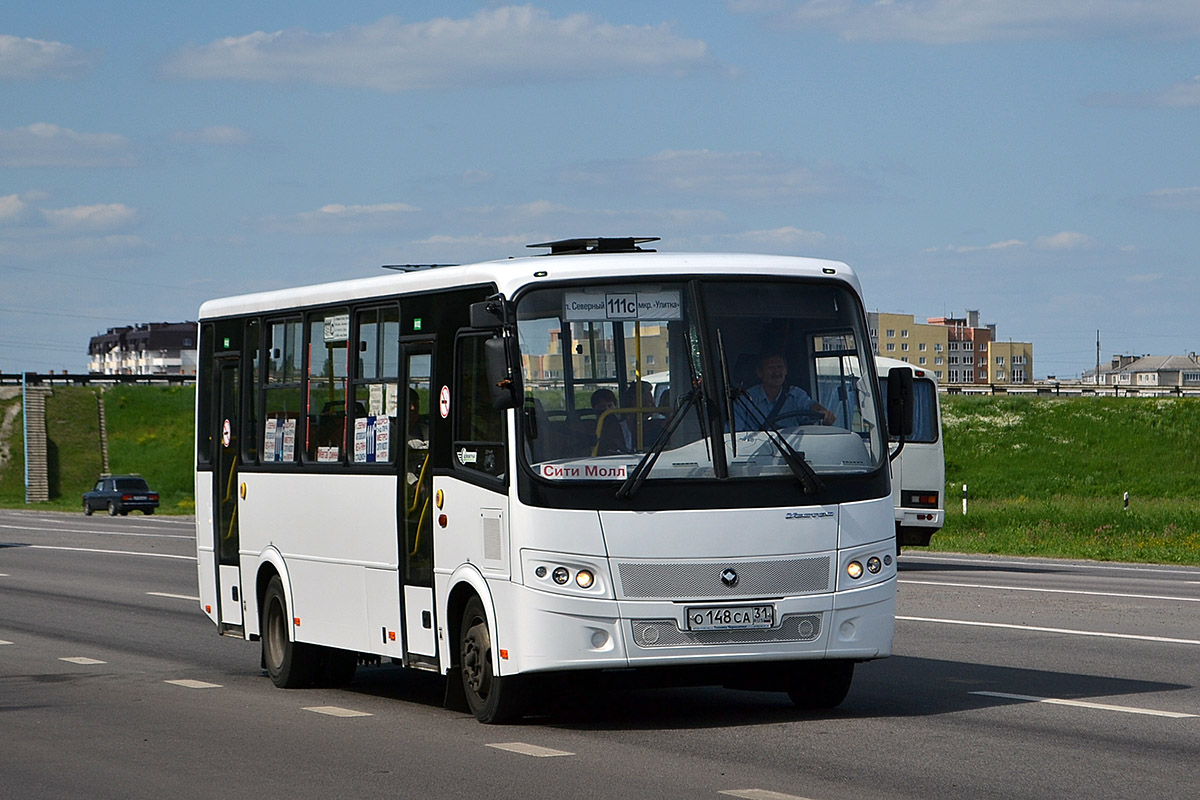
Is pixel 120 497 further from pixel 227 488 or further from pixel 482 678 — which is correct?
pixel 482 678

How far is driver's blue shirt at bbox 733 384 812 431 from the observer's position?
10.5 meters

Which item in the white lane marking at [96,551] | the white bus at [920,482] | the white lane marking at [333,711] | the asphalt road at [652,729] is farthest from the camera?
the white lane marking at [96,551]

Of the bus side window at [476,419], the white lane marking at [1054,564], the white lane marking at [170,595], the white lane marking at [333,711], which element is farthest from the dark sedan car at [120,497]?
the bus side window at [476,419]

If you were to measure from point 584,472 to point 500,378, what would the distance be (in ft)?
2.29

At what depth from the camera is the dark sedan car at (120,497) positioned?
212 feet

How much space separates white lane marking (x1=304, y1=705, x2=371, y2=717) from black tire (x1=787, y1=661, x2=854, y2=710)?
2739 mm

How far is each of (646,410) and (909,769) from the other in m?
2.66

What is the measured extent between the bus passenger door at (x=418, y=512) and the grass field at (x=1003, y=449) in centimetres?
3267

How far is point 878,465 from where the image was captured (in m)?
10.7

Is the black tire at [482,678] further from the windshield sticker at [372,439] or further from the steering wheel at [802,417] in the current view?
the steering wheel at [802,417]

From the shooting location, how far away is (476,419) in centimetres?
1083

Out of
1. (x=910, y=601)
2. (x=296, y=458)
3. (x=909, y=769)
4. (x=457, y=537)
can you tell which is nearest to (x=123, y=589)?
(x=910, y=601)

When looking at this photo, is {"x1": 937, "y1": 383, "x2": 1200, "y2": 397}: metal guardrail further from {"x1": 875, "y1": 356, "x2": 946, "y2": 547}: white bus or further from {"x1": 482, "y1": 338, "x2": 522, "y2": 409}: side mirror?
{"x1": 482, "y1": 338, "x2": 522, "y2": 409}: side mirror

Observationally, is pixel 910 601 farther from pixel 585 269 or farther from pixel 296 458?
pixel 585 269
